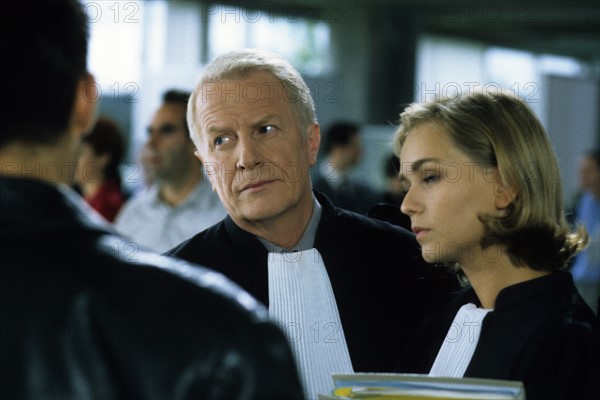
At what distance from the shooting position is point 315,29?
1236cm

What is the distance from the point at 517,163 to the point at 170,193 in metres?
2.36

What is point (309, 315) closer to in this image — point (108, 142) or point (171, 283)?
point (171, 283)

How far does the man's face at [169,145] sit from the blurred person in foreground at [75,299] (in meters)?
3.00

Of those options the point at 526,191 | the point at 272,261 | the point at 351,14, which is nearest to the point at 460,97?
the point at 526,191

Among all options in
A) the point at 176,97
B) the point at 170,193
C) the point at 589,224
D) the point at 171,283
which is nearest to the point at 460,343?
the point at 171,283

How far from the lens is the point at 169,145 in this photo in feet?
12.8

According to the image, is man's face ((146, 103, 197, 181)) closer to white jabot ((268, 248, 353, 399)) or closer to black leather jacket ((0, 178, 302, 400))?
white jabot ((268, 248, 353, 399))

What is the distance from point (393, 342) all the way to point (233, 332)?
122 centimetres

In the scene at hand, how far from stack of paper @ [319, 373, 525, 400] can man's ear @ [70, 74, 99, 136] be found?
49 cm

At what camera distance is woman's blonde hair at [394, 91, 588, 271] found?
1.70 meters

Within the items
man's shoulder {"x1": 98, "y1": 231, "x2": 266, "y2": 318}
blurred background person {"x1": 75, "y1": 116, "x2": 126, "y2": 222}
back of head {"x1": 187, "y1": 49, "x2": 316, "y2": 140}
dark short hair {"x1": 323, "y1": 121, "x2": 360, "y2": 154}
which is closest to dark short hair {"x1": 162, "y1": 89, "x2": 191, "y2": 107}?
blurred background person {"x1": 75, "y1": 116, "x2": 126, "y2": 222}

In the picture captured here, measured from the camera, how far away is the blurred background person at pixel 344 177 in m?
6.21

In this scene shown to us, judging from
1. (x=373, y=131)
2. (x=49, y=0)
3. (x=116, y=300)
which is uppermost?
(x=49, y=0)

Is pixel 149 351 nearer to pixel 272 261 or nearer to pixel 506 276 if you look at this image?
pixel 506 276
